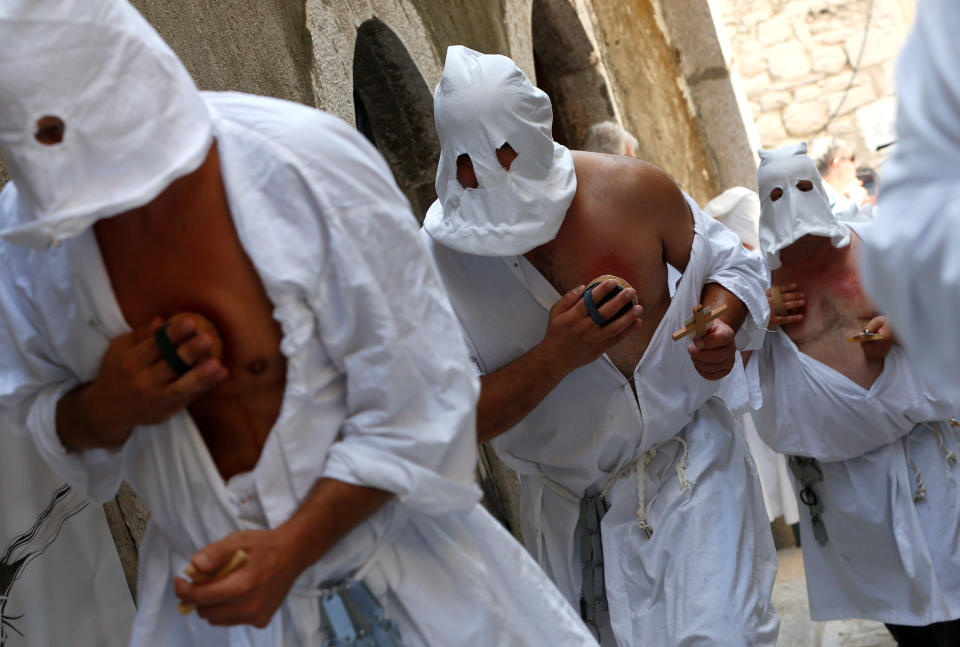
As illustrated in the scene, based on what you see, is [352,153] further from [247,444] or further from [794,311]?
[794,311]

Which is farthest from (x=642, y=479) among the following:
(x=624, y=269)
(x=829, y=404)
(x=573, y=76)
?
(x=573, y=76)

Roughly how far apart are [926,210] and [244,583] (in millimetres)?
1085

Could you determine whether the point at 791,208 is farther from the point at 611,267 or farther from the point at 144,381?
the point at 144,381

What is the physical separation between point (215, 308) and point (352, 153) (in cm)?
33

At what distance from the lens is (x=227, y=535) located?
195 cm

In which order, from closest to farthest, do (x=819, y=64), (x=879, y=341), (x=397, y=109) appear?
(x=879, y=341), (x=397, y=109), (x=819, y=64)

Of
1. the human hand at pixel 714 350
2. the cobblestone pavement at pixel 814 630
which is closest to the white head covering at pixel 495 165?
the human hand at pixel 714 350

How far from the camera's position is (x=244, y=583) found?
1844 millimetres

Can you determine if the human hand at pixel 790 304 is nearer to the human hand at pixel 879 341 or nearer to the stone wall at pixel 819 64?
the human hand at pixel 879 341

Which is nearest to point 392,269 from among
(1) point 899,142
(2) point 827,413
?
(1) point 899,142

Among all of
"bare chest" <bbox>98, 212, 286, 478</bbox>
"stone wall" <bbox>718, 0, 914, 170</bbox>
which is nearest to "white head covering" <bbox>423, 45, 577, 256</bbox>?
"bare chest" <bbox>98, 212, 286, 478</bbox>

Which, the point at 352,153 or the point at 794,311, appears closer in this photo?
the point at 352,153

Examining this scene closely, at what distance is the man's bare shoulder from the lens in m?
3.53

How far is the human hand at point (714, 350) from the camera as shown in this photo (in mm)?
3398
